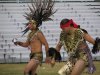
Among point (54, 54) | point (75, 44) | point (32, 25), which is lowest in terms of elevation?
point (54, 54)

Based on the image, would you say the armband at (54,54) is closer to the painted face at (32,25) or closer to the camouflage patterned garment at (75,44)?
the camouflage patterned garment at (75,44)

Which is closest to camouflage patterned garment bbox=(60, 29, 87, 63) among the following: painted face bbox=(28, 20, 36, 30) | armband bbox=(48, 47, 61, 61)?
armband bbox=(48, 47, 61, 61)

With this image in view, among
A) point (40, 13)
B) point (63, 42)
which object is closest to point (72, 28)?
point (63, 42)

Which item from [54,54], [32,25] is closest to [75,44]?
[54,54]

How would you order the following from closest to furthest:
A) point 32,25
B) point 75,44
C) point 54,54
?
point 75,44 → point 54,54 → point 32,25

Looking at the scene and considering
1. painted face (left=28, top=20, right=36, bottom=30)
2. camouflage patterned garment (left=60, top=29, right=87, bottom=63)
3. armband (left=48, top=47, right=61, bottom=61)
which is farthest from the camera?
painted face (left=28, top=20, right=36, bottom=30)

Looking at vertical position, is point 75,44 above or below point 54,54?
above

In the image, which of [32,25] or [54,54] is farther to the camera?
[32,25]

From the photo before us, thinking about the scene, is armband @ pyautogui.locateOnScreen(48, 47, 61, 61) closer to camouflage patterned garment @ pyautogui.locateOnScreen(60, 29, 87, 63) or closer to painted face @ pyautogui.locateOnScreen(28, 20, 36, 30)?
camouflage patterned garment @ pyautogui.locateOnScreen(60, 29, 87, 63)

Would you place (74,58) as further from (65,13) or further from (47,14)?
(65,13)

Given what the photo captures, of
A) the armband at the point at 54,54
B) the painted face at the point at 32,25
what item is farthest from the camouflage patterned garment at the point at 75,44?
the painted face at the point at 32,25

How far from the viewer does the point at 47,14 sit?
42.3 feet

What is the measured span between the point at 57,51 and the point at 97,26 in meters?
14.2

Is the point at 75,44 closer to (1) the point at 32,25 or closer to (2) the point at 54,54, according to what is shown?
(2) the point at 54,54
